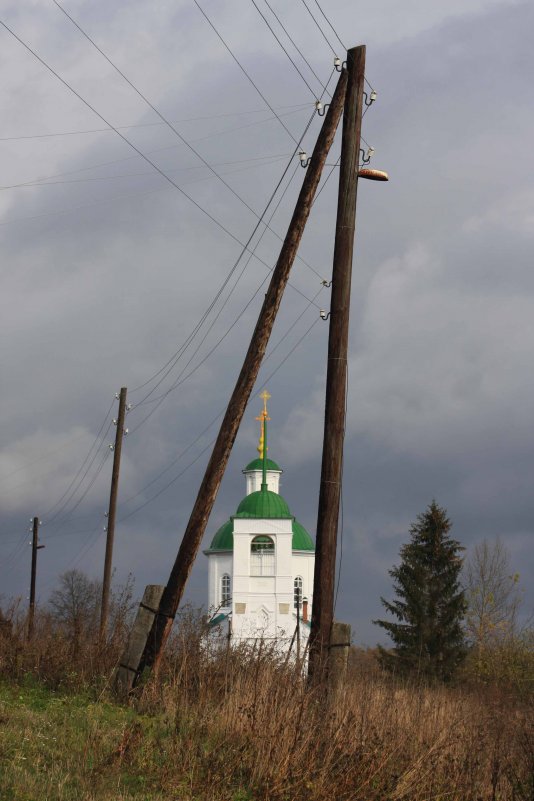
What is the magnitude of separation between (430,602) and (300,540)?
24.0 metres

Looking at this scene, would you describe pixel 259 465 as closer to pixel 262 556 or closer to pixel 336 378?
pixel 262 556

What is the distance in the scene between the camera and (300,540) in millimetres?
68938

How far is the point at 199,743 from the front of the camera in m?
9.78

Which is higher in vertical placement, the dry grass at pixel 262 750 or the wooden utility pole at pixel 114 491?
the wooden utility pole at pixel 114 491

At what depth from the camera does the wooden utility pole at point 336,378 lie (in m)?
13.2

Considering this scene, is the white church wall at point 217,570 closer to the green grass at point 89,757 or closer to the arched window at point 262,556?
the arched window at point 262,556

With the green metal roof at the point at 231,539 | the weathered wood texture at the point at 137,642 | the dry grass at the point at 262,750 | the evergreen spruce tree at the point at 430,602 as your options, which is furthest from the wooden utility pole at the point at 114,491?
the green metal roof at the point at 231,539

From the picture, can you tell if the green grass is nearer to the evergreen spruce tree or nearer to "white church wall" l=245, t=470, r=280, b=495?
the evergreen spruce tree

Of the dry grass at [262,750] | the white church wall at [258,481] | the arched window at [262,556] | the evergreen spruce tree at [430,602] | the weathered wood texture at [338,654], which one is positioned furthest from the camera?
the white church wall at [258,481]

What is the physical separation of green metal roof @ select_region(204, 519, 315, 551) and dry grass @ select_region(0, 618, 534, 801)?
54.0 meters

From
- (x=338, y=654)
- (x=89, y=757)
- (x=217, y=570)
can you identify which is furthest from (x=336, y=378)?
(x=217, y=570)

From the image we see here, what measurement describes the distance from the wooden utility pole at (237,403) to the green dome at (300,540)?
2170 inches

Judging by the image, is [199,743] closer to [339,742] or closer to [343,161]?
[339,742]

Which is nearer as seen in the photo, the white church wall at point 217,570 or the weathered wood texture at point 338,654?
the weathered wood texture at point 338,654
